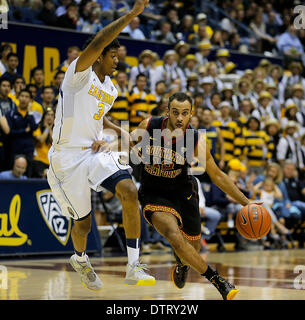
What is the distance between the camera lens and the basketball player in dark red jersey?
6680 mm

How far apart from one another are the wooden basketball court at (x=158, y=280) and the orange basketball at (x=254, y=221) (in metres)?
0.64

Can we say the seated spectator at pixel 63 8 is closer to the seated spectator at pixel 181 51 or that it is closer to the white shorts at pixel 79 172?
the seated spectator at pixel 181 51

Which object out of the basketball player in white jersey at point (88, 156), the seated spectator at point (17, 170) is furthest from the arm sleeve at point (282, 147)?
the basketball player in white jersey at point (88, 156)

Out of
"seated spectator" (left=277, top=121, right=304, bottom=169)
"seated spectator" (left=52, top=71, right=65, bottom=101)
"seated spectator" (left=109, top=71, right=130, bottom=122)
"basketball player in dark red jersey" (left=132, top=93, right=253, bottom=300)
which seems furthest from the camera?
"seated spectator" (left=277, top=121, right=304, bottom=169)

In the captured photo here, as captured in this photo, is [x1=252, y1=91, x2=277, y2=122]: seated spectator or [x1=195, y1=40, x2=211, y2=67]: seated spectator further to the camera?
[x1=195, y1=40, x2=211, y2=67]: seated spectator

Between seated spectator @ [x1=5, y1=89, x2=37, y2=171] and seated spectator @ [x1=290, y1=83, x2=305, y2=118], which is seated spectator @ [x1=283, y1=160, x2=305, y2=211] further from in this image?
seated spectator @ [x1=5, y1=89, x2=37, y2=171]

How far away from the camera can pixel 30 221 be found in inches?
443

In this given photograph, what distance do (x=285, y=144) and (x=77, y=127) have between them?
1111 centimetres

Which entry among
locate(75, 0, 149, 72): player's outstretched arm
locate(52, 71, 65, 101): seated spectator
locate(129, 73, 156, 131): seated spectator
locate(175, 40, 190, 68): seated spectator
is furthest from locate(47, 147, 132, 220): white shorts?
locate(175, 40, 190, 68): seated spectator

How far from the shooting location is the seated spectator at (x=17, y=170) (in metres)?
11.5

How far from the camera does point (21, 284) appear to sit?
7797 mm

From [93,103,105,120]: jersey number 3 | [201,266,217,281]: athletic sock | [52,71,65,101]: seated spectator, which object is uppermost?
[52,71,65,101]: seated spectator

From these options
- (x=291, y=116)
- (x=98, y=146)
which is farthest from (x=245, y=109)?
(x=98, y=146)

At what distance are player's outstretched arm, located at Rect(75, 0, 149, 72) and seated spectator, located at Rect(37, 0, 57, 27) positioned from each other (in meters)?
9.46
